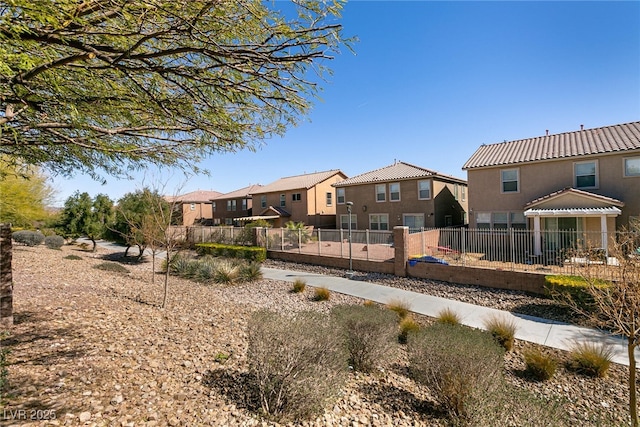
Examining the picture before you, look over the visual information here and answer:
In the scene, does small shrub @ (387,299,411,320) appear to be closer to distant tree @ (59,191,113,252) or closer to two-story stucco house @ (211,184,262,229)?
distant tree @ (59,191,113,252)

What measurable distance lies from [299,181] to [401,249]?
23283 millimetres

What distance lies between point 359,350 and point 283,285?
8.07 metres

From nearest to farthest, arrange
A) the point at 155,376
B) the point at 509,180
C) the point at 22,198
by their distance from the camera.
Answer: the point at 155,376
the point at 22,198
the point at 509,180

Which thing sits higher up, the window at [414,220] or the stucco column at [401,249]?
the window at [414,220]

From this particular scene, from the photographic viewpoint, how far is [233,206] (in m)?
41.8

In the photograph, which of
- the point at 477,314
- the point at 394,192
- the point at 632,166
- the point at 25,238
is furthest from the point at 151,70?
the point at 25,238

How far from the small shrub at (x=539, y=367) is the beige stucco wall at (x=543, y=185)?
14.6m

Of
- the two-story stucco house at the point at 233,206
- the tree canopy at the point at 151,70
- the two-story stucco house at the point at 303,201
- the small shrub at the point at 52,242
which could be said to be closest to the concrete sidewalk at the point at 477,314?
the tree canopy at the point at 151,70

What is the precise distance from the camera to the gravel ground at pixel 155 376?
10.9ft

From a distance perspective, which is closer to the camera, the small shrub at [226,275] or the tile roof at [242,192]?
the small shrub at [226,275]

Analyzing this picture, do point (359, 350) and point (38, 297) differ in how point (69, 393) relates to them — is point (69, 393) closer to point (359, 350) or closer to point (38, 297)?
point (359, 350)

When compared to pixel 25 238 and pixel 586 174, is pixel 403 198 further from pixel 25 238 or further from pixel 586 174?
pixel 25 238

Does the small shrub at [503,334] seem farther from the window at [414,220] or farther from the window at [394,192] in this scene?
the window at [394,192]

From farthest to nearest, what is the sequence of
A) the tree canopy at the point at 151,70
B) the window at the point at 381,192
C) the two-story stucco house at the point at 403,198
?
the window at the point at 381,192
the two-story stucco house at the point at 403,198
the tree canopy at the point at 151,70
